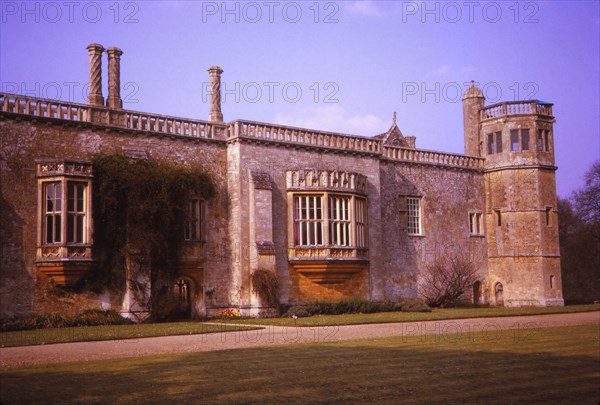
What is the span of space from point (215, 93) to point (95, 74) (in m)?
5.45

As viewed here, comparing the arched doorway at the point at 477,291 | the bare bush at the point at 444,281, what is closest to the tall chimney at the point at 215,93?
the bare bush at the point at 444,281

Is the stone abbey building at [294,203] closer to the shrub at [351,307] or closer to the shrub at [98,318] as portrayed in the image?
the shrub at [98,318]

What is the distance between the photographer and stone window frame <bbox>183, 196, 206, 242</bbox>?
27516 mm

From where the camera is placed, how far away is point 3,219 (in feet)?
76.7

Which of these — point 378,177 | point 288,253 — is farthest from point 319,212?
point 378,177

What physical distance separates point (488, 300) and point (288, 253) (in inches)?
550

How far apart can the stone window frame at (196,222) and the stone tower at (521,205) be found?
17836mm

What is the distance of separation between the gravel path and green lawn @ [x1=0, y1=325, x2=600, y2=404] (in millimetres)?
1259

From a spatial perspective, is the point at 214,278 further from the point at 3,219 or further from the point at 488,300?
the point at 488,300

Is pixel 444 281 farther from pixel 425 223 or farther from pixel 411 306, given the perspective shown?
pixel 411 306

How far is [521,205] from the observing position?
121 ft

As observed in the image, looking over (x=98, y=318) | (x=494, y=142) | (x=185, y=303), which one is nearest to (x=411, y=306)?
(x=185, y=303)

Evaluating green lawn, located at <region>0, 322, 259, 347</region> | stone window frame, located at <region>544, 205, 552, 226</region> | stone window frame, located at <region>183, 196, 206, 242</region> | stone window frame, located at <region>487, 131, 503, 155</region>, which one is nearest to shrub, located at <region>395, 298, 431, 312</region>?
stone window frame, located at <region>183, 196, 206, 242</region>

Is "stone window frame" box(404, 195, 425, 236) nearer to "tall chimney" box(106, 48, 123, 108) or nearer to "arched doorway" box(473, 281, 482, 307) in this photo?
"arched doorway" box(473, 281, 482, 307)
